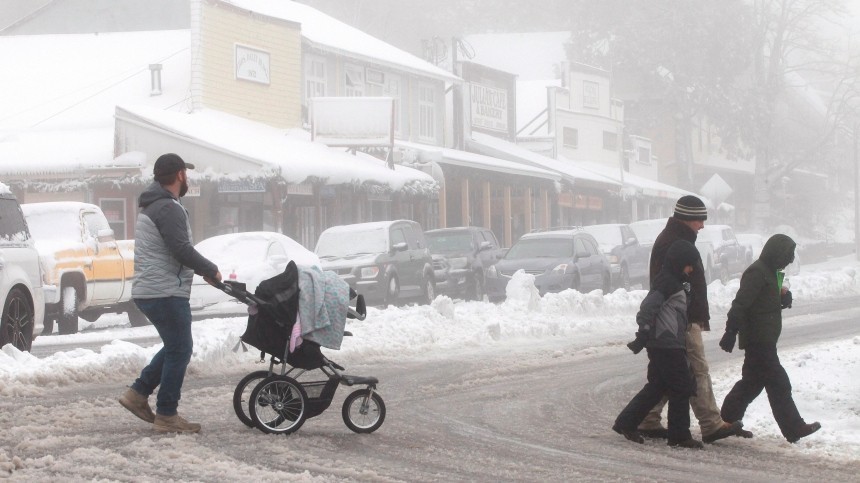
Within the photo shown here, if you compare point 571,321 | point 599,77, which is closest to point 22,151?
point 571,321

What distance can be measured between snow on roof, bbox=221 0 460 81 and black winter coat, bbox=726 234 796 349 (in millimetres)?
26745

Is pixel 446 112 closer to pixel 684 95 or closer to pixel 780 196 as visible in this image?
pixel 684 95

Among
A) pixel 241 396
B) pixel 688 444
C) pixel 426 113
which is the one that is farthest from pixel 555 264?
pixel 241 396

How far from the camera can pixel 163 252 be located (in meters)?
9.38

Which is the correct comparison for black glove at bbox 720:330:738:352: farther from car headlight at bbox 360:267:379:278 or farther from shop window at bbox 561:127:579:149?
shop window at bbox 561:127:579:149

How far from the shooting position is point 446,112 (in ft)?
156

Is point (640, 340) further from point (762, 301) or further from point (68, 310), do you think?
point (68, 310)

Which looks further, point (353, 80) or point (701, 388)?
point (353, 80)

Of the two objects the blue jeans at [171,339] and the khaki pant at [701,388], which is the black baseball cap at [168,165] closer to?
the blue jeans at [171,339]

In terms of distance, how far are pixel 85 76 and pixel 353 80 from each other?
7.56 metres

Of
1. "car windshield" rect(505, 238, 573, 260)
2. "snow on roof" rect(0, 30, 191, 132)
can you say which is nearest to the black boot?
"car windshield" rect(505, 238, 573, 260)

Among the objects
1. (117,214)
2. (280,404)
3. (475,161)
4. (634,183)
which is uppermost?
(634,183)

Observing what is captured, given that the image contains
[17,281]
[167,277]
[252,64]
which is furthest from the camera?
[252,64]

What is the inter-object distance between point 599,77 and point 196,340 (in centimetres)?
4816
